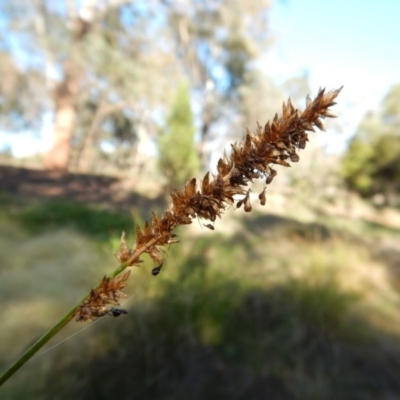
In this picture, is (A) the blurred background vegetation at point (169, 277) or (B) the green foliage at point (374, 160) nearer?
(A) the blurred background vegetation at point (169, 277)

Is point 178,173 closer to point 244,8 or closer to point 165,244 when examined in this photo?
point 244,8

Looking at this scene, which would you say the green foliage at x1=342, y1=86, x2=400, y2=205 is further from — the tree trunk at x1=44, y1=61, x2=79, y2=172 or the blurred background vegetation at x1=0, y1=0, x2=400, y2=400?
the tree trunk at x1=44, y1=61, x2=79, y2=172

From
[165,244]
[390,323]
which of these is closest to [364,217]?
[390,323]

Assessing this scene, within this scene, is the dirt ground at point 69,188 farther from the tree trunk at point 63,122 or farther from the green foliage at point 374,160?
the green foliage at point 374,160

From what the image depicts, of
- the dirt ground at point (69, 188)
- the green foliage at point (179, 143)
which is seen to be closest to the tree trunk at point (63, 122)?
the dirt ground at point (69, 188)

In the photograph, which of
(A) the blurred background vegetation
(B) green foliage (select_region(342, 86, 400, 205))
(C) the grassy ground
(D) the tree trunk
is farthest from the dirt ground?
(B) green foliage (select_region(342, 86, 400, 205))

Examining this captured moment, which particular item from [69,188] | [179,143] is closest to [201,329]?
[69,188]

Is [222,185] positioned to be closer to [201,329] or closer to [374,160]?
[201,329]
